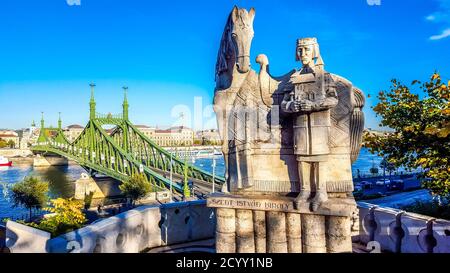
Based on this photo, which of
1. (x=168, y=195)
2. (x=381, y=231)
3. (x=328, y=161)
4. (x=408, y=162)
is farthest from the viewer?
(x=168, y=195)

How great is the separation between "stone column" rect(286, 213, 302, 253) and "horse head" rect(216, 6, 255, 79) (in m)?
2.92

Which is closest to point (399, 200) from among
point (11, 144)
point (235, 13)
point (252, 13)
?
point (252, 13)

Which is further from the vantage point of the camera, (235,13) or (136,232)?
(136,232)

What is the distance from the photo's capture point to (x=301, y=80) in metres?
5.96

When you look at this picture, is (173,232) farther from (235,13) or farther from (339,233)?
(235,13)

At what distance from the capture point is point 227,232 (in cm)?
648

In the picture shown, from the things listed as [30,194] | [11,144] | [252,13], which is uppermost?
[11,144]

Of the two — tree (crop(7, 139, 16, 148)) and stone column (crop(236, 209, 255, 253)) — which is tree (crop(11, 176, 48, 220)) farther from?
tree (crop(7, 139, 16, 148))

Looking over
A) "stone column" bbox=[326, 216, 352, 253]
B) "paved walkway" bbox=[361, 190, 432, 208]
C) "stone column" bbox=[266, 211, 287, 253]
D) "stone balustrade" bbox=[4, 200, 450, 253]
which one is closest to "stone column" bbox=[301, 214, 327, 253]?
"stone column" bbox=[326, 216, 352, 253]

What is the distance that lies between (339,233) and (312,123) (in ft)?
6.51

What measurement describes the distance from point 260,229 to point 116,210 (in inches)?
1229
